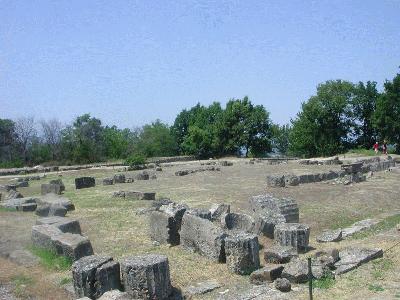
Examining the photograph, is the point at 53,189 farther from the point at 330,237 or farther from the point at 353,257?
the point at 353,257

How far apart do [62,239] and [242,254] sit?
450cm

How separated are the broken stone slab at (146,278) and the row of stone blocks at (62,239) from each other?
261 cm

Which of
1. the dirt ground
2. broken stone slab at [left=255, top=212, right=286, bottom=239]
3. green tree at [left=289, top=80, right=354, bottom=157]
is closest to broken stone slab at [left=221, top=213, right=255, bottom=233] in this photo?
broken stone slab at [left=255, top=212, right=286, bottom=239]

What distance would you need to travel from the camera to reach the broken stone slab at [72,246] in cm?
1125

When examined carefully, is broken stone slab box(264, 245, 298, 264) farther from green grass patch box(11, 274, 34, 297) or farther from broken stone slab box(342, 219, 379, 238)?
green grass patch box(11, 274, 34, 297)

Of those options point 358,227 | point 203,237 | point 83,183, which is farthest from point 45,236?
point 83,183

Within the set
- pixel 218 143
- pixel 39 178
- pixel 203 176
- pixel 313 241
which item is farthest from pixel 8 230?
pixel 218 143

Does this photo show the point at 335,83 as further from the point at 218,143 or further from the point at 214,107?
the point at 214,107

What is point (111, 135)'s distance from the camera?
6600 cm

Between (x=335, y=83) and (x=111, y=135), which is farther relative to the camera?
(x=111, y=135)

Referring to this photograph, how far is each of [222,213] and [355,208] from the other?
582cm

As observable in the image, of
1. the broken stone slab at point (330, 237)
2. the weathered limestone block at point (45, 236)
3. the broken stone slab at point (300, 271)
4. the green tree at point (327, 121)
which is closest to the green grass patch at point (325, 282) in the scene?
the broken stone slab at point (300, 271)

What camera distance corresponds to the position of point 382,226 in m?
14.7

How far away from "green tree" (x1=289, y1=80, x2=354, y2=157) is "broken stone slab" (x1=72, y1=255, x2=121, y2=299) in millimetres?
46504
